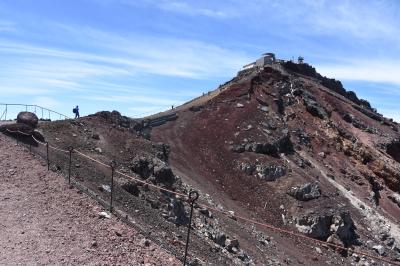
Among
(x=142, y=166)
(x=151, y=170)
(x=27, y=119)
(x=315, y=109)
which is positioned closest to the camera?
(x=27, y=119)

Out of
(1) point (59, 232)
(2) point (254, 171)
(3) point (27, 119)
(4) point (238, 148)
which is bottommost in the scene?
(2) point (254, 171)

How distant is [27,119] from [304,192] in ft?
62.9

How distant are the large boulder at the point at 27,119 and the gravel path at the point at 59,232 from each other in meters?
7.29

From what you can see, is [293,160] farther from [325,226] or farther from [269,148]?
[325,226]

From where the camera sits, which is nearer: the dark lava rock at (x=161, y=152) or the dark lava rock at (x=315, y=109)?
the dark lava rock at (x=161, y=152)

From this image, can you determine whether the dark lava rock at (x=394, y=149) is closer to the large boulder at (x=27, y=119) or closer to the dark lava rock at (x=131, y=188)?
the dark lava rock at (x=131, y=188)

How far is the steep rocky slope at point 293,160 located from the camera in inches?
1217

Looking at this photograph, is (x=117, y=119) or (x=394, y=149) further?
(x=394, y=149)

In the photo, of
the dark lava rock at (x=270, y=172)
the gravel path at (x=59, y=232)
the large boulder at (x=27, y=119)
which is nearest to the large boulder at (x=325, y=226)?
the dark lava rock at (x=270, y=172)

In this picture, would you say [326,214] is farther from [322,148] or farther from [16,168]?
[16,168]

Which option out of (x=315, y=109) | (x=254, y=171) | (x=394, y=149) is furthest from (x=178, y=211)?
(x=394, y=149)

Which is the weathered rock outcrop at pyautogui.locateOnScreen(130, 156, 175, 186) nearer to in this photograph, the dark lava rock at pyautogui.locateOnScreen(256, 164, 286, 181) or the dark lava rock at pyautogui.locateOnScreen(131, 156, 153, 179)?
the dark lava rock at pyautogui.locateOnScreen(131, 156, 153, 179)

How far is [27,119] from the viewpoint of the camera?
21844mm

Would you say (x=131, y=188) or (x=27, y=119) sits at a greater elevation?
(x=27, y=119)
